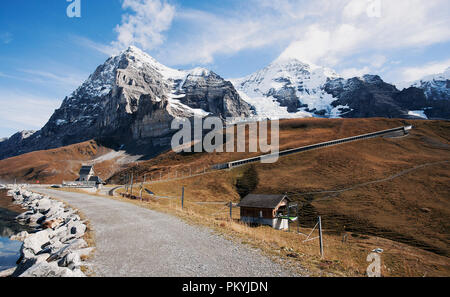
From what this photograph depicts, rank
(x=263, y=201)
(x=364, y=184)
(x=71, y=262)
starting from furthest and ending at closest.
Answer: (x=364, y=184), (x=263, y=201), (x=71, y=262)

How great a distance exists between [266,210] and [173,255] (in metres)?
32.4

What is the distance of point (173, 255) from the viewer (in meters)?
9.08

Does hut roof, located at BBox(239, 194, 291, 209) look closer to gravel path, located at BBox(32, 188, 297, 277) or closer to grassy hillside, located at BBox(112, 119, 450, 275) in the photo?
grassy hillside, located at BBox(112, 119, 450, 275)

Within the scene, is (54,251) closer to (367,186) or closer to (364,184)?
(367,186)

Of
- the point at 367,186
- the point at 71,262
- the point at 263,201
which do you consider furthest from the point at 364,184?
the point at 71,262

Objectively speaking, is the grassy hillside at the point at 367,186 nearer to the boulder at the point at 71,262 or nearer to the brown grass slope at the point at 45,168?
the boulder at the point at 71,262

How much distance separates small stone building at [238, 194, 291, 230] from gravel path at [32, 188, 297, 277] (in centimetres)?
2706

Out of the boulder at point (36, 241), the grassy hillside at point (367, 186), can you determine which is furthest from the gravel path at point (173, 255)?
the grassy hillside at point (367, 186)

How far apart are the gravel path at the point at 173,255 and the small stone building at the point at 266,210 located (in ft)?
88.8

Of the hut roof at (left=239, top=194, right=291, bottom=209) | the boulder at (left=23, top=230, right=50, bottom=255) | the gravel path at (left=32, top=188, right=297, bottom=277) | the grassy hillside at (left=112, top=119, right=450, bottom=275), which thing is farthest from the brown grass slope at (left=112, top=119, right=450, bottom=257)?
the boulder at (left=23, top=230, right=50, bottom=255)

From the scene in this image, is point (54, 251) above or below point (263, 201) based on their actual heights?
above

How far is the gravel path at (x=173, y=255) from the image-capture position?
7.49 m

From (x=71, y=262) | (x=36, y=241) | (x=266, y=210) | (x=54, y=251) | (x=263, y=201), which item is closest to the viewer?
(x=71, y=262)
